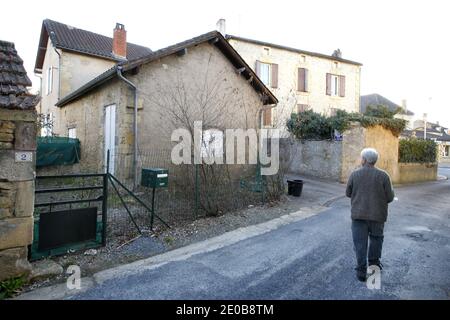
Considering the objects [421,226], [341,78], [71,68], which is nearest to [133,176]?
[421,226]

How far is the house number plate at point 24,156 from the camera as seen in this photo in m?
4.22

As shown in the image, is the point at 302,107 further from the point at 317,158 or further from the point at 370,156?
the point at 370,156

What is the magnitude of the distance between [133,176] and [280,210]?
4.72 meters

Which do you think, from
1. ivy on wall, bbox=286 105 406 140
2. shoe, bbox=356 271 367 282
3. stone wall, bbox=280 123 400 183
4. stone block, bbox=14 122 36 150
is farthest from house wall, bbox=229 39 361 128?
stone block, bbox=14 122 36 150

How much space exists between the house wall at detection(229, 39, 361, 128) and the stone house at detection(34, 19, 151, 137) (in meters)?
7.71

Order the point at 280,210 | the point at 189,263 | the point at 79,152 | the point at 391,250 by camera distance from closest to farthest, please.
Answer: the point at 189,263
the point at 391,250
the point at 280,210
the point at 79,152

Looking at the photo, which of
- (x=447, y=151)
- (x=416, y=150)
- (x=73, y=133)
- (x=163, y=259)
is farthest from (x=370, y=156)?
(x=447, y=151)

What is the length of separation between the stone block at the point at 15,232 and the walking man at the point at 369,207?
444 cm

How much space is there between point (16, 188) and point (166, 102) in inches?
285

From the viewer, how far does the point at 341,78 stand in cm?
2494

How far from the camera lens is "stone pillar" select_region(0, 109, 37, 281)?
4.12 meters

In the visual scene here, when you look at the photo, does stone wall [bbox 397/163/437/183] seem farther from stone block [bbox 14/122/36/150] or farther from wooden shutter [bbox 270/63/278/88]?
stone block [bbox 14/122/36/150]
